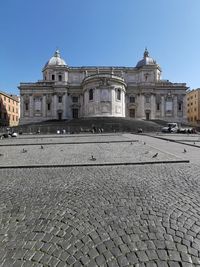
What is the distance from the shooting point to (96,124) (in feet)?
141

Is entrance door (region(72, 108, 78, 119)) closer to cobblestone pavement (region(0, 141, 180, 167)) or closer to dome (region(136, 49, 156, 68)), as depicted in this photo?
dome (region(136, 49, 156, 68))

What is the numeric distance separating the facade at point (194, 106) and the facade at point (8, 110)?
213ft

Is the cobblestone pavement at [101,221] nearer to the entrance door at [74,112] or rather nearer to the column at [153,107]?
the entrance door at [74,112]

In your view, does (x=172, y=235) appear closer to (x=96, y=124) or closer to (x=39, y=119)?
(x=96, y=124)

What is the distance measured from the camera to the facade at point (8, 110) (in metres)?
66.2

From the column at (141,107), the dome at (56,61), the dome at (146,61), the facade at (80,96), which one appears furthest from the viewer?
the dome at (146,61)

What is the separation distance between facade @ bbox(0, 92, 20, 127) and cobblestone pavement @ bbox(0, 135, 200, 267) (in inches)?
2614

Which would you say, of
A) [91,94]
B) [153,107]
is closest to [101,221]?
[91,94]

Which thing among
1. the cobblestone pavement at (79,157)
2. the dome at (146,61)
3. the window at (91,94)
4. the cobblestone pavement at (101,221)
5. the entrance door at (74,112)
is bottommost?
the cobblestone pavement at (101,221)

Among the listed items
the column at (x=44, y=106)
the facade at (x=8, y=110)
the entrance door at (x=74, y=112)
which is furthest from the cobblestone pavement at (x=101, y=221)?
the facade at (x=8, y=110)

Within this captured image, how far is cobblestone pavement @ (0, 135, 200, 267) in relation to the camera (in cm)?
299

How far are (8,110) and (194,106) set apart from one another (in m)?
68.3

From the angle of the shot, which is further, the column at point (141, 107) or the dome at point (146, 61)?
the dome at point (146, 61)

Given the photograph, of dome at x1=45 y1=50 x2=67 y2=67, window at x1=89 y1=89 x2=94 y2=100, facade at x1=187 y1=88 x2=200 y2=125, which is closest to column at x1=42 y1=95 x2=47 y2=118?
dome at x1=45 y1=50 x2=67 y2=67
